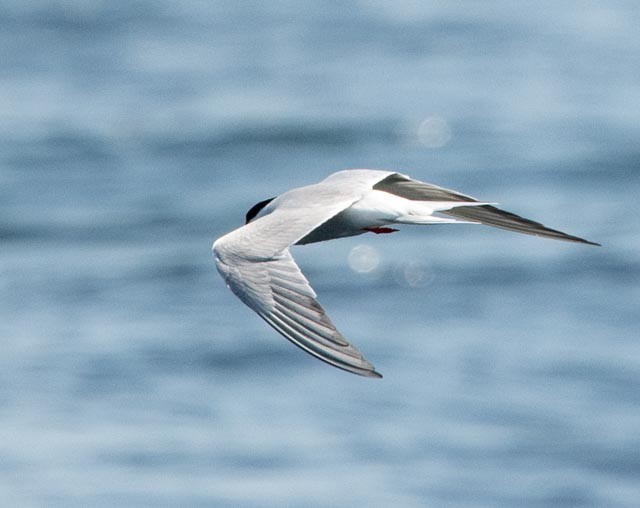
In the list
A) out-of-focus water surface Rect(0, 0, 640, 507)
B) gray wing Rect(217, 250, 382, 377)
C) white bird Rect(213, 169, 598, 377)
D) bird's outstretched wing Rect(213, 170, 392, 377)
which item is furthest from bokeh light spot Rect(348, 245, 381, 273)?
gray wing Rect(217, 250, 382, 377)

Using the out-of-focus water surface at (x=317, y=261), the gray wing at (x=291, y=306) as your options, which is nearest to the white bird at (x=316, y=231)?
the gray wing at (x=291, y=306)

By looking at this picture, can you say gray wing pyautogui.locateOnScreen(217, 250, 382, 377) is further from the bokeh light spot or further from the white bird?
the bokeh light spot

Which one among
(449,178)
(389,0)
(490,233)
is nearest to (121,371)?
(490,233)

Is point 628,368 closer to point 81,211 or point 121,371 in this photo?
point 121,371

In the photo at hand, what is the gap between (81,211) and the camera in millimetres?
24984

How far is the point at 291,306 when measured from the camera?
5809 mm

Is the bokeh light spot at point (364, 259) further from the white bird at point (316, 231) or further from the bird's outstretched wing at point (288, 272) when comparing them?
the bird's outstretched wing at point (288, 272)

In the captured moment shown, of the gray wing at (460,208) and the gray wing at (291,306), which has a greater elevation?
the gray wing at (460,208)

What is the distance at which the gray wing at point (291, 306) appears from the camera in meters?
5.43

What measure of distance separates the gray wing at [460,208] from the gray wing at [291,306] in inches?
49.0

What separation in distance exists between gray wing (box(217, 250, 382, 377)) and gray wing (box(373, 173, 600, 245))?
125 cm

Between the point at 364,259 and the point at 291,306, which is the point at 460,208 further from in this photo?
the point at 364,259

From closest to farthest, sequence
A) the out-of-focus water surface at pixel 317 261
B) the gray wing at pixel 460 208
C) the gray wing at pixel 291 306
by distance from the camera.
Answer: the gray wing at pixel 291 306 → the gray wing at pixel 460 208 → the out-of-focus water surface at pixel 317 261

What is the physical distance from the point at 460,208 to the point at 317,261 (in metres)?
13.3
